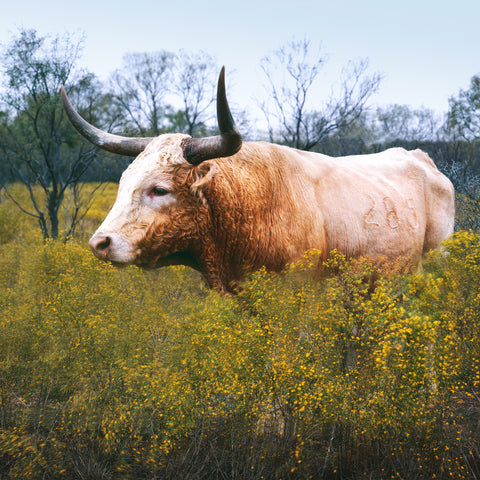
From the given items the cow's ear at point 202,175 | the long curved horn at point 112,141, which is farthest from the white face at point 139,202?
the long curved horn at point 112,141

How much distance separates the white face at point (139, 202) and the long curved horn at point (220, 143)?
0.08 meters

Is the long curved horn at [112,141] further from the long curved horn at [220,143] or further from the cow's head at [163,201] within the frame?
the long curved horn at [220,143]

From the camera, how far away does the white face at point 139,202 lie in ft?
9.75

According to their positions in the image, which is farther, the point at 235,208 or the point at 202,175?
the point at 235,208

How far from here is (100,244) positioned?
9.60 ft

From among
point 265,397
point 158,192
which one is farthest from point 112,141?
point 265,397

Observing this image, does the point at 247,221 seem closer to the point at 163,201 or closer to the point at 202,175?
the point at 202,175

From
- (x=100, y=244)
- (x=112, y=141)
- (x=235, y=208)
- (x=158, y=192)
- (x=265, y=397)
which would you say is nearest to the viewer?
(x=265, y=397)

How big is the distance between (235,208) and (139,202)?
716mm

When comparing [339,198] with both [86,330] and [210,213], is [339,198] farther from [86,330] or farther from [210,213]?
[86,330]

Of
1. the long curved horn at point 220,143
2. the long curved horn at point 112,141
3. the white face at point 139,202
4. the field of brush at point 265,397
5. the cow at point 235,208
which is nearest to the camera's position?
the field of brush at point 265,397

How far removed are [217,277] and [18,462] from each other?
1766 millimetres

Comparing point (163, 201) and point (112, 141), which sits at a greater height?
point (112, 141)

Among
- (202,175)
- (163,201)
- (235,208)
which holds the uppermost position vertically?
(202,175)
